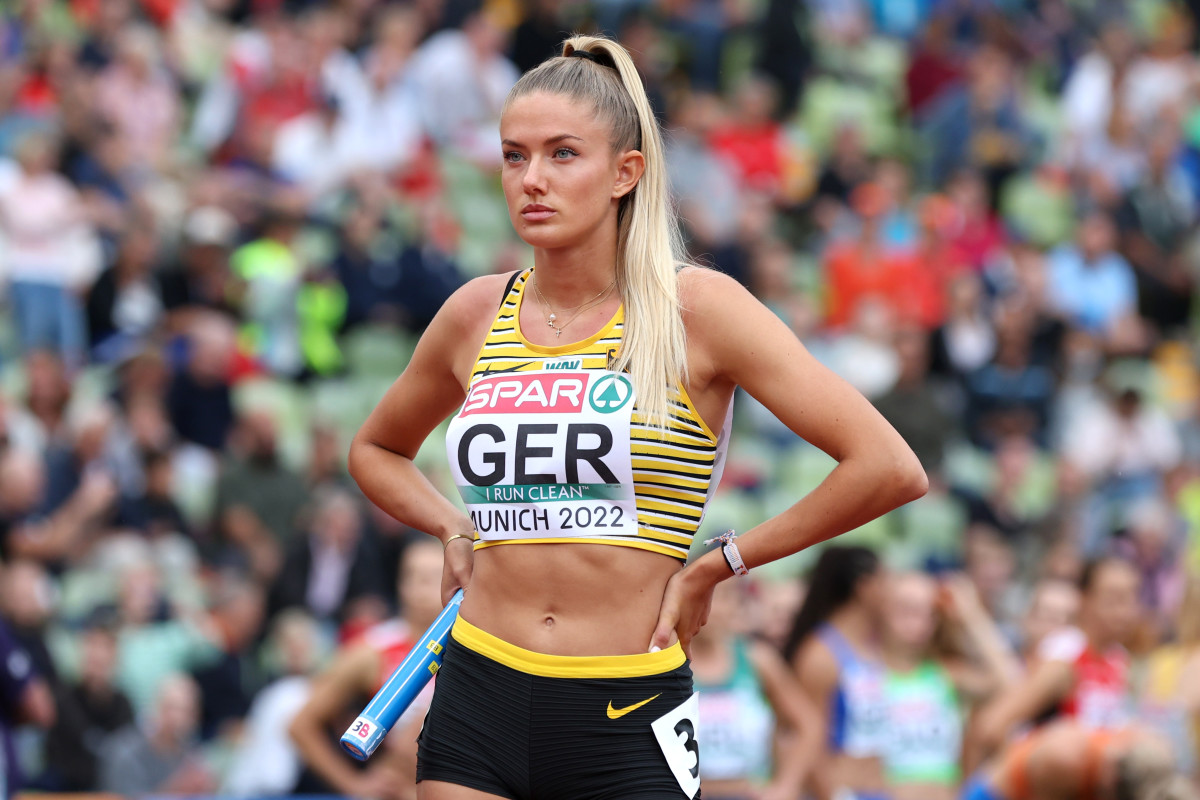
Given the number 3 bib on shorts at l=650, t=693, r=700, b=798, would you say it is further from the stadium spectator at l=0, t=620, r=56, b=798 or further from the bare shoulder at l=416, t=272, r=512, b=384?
the stadium spectator at l=0, t=620, r=56, b=798

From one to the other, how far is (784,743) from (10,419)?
560 cm

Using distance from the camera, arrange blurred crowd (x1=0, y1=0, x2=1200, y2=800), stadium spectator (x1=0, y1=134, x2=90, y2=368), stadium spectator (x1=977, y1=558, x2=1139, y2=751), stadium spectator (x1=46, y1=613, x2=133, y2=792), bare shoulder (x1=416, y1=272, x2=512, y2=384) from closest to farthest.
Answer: bare shoulder (x1=416, y1=272, x2=512, y2=384)
stadium spectator (x1=977, y1=558, x2=1139, y2=751)
blurred crowd (x1=0, y1=0, x2=1200, y2=800)
stadium spectator (x1=46, y1=613, x2=133, y2=792)
stadium spectator (x1=0, y1=134, x2=90, y2=368)

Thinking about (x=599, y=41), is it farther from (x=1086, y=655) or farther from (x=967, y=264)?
(x=967, y=264)

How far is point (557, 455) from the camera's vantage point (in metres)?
3.50

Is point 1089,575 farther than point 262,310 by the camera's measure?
No

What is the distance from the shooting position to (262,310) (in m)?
12.6

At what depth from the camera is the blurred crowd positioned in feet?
27.8

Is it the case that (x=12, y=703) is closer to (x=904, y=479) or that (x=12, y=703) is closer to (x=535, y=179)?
(x=535, y=179)

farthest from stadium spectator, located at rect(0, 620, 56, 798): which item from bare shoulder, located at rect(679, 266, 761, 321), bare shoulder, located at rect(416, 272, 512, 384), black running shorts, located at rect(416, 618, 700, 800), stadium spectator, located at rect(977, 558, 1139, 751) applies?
stadium spectator, located at rect(977, 558, 1139, 751)

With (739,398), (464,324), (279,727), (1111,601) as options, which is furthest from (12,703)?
(739,398)

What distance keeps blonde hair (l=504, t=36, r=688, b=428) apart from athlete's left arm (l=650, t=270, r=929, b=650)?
2.6 inches

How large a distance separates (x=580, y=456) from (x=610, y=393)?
144 millimetres

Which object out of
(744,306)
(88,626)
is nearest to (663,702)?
(744,306)

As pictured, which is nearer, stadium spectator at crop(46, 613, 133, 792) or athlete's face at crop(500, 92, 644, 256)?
athlete's face at crop(500, 92, 644, 256)
